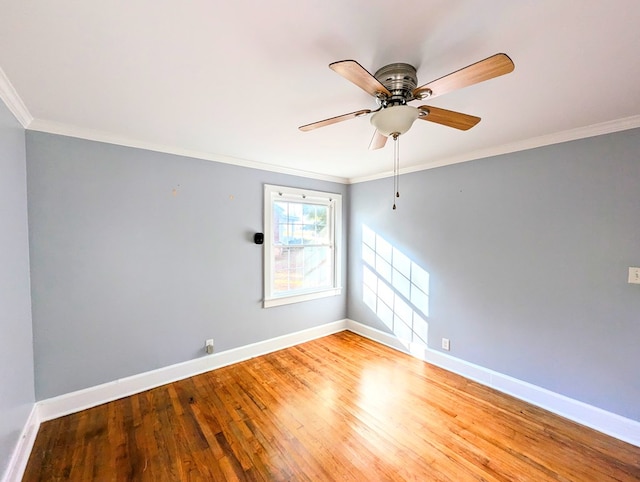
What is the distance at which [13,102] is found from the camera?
1757 mm

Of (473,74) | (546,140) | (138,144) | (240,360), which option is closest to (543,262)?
(546,140)

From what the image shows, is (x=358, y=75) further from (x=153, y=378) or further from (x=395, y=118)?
(x=153, y=378)

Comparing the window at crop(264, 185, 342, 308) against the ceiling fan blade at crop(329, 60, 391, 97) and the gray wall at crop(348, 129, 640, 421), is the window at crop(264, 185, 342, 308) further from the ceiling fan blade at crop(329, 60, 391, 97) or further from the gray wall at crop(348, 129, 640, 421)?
the ceiling fan blade at crop(329, 60, 391, 97)

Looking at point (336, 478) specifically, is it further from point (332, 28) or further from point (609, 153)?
point (609, 153)

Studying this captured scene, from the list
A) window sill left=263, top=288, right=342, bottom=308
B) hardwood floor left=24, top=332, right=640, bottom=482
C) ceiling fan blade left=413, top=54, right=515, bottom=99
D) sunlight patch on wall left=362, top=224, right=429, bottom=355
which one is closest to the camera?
ceiling fan blade left=413, top=54, right=515, bottom=99

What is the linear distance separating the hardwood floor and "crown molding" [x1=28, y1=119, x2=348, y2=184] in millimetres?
2372

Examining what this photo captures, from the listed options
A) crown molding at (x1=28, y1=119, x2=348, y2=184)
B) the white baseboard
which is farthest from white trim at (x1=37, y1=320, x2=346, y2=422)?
crown molding at (x1=28, y1=119, x2=348, y2=184)

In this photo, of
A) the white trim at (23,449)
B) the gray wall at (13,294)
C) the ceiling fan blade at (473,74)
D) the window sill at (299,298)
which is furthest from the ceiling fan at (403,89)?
the white trim at (23,449)

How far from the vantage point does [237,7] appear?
1.06 m

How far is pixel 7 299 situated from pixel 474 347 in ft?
12.7

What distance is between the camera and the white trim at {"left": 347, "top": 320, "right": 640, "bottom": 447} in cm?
204

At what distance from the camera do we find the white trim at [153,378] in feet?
7.39

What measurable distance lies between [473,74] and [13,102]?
9.00 ft

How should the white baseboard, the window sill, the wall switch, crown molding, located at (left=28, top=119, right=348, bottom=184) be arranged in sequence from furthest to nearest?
the window sill → the wall switch → crown molding, located at (left=28, top=119, right=348, bottom=184) → the white baseboard
